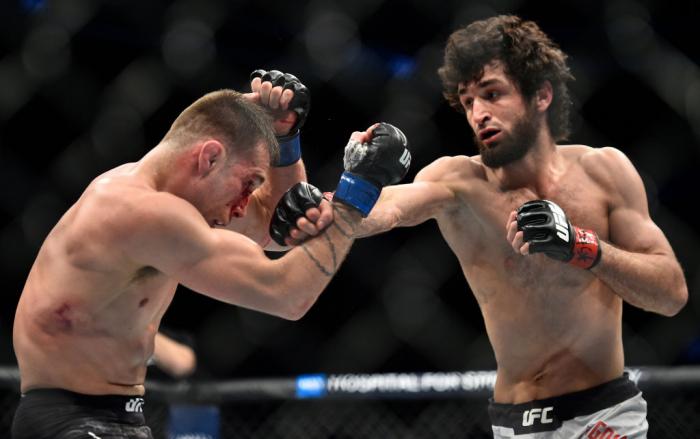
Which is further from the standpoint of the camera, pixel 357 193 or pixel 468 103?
pixel 468 103

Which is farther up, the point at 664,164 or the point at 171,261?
the point at 171,261

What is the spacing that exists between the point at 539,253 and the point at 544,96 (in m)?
0.47

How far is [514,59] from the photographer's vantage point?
89.9 inches

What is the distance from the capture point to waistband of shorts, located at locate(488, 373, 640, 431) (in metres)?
2.05

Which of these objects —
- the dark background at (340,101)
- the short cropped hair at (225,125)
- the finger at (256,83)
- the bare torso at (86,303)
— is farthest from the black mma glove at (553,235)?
Result: the dark background at (340,101)

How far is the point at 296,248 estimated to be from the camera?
68.6 inches

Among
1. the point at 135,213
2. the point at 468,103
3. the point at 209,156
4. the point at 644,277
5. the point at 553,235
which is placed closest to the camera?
the point at 135,213

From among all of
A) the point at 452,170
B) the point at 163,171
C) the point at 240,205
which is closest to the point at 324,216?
the point at 240,205

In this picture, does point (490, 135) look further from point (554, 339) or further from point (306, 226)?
point (306, 226)

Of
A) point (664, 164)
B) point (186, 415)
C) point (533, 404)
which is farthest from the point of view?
point (664, 164)

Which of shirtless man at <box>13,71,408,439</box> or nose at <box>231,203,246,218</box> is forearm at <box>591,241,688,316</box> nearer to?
shirtless man at <box>13,71,408,439</box>

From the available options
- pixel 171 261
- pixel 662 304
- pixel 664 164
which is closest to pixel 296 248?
pixel 171 261

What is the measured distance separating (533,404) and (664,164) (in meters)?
2.70

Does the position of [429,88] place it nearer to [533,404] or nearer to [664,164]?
[664,164]
